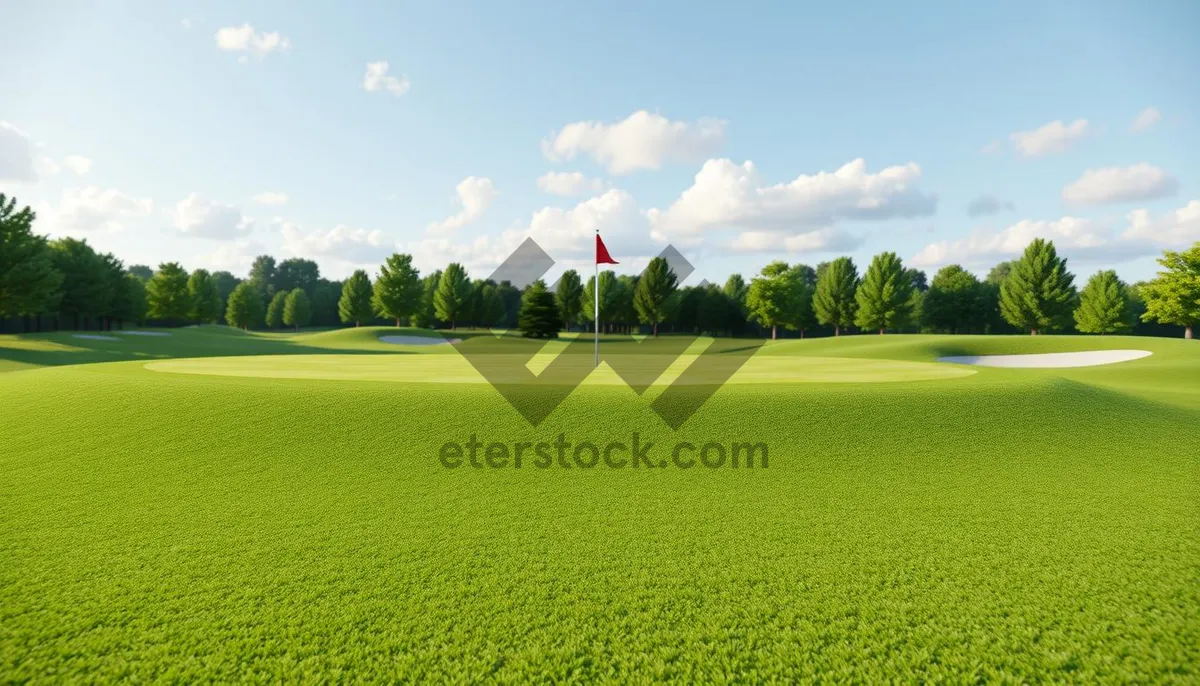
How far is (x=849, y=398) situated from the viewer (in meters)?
11.8

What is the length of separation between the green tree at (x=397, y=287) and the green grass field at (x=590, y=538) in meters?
51.9

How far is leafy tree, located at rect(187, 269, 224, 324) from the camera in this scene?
227 ft

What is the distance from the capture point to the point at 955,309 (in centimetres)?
7206

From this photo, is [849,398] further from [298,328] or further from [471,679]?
[298,328]

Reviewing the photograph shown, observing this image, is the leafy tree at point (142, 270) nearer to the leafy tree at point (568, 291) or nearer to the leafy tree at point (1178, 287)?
the leafy tree at point (568, 291)

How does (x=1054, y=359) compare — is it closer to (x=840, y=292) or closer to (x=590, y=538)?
(x=840, y=292)

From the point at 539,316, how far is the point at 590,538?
4912 cm

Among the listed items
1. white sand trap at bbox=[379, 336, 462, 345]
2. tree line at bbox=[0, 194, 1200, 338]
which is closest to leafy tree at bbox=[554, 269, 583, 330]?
tree line at bbox=[0, 194, 1200, 338]

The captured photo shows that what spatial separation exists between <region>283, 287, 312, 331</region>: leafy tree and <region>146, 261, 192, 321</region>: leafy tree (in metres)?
24.6

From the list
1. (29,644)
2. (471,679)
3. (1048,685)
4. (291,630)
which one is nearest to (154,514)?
(29,644)

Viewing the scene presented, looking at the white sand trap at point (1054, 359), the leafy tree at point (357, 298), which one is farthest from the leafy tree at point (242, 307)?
the white sand trap at point (1054, 359)

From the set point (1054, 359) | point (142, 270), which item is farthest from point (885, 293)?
point (142, 270)

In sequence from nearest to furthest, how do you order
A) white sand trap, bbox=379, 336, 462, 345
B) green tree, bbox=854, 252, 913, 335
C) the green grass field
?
the green grass field → white sand trap, bbox=379, 336, 462, 345 → green tree, bbox=854, 252, 913, 335

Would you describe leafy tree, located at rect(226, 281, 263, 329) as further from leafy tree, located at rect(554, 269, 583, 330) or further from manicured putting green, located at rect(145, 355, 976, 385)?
manicured putting green, located at rect(145, 355, 976, 385)
